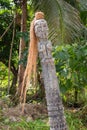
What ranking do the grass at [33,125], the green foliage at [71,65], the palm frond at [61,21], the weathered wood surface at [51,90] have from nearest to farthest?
the weathered wood surface at [51,90]
the green foliage at [71,65]
the grass at [33,125]
the palm frond at [61,21]

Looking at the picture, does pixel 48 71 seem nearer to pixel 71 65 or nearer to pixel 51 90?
pixel 51 90

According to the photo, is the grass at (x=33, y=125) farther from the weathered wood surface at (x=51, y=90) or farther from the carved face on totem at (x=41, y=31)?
the carved face on totem at (x=41, y=31)

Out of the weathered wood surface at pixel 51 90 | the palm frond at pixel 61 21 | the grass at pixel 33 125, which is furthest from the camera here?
the palm frond at pixel 61 21

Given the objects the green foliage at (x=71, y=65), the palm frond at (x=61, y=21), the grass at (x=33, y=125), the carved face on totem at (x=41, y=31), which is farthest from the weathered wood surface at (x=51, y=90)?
the palm frond at (x=61, y=21)

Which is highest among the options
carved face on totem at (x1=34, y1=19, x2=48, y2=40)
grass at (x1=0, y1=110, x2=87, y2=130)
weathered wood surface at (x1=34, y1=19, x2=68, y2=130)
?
carved face on totem at (x1=34, y1=19, x2=48, y2=40)

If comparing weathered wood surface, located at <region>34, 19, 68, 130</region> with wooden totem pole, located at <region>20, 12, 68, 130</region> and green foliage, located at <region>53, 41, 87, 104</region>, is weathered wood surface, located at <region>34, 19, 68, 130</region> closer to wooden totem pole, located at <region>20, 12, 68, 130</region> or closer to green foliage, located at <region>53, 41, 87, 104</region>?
wooden totem pole, located at <region>20, 12, 68, 130</region>

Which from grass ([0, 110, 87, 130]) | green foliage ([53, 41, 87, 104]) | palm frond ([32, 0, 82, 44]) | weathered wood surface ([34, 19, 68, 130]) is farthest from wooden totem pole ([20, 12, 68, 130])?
palm frond ([32, 0, 82, 44])

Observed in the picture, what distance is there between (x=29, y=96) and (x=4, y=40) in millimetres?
2425

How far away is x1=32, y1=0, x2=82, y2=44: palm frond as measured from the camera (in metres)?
5.79

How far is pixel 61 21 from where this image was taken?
5891 mm

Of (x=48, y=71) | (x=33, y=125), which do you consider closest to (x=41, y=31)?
(x=48, y=71)

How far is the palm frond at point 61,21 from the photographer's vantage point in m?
5.79

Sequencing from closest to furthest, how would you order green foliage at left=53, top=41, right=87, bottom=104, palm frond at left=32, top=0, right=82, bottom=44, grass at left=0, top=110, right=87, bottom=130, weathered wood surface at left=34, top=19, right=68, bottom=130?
weathered wood surface at left=34, top=19, right=68, bottom=130 → green foliage at left=53, top=41, right=87, bottom=104 → grass at left=0, top=110, right=87, bottom=130 → palm frond at left=32, top=0, right=82, bottom=44

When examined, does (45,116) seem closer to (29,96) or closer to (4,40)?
(29,96)
